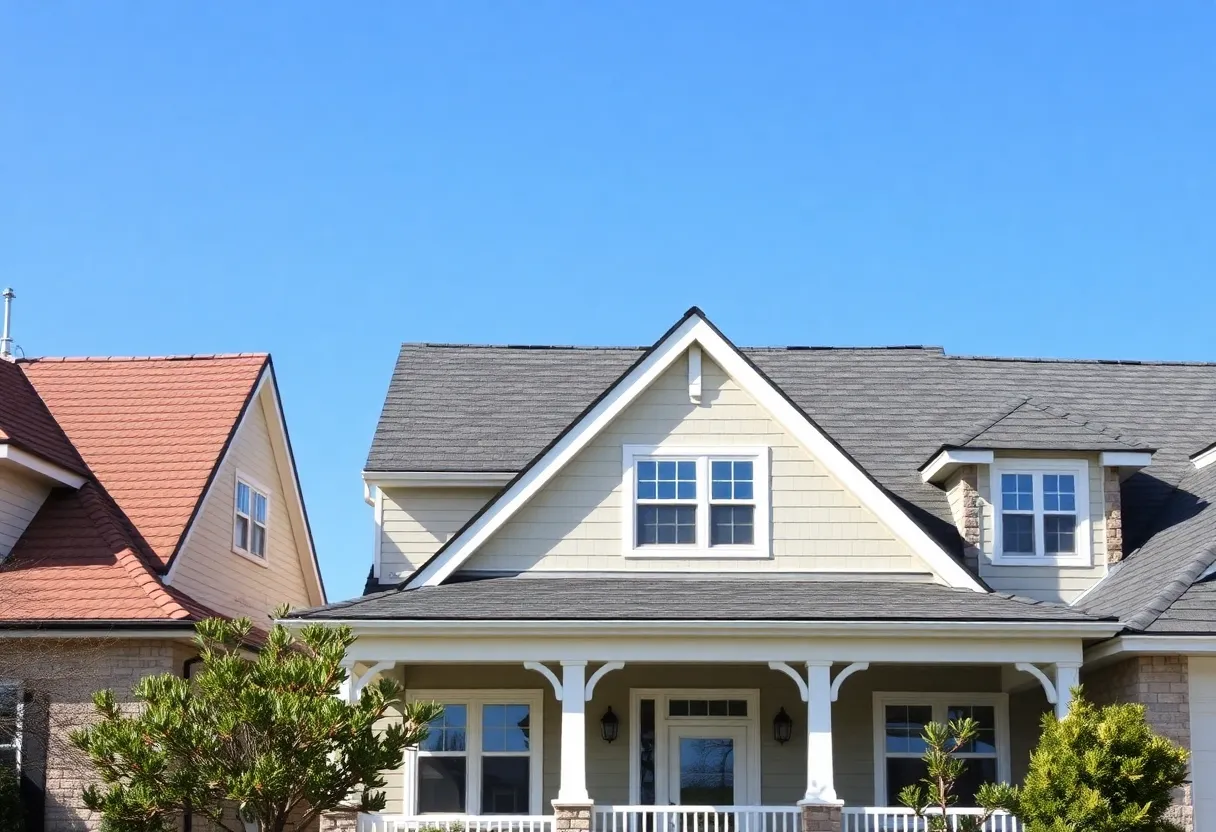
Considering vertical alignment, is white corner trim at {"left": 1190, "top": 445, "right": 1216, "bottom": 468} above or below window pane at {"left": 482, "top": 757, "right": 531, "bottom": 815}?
above

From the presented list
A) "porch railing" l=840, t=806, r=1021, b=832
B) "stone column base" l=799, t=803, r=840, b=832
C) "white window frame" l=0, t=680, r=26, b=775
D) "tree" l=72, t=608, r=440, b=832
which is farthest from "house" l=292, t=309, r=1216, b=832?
"white window frame" l=0, t=680, r=26, b=775

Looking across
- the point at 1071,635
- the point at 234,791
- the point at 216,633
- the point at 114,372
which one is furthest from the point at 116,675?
the point at 1071,635

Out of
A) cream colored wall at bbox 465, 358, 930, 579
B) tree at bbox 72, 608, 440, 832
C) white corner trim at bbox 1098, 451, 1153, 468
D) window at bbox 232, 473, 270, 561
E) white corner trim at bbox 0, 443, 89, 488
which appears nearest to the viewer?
tree at bbox 72, 608, 440, 832

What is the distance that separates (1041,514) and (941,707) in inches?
111

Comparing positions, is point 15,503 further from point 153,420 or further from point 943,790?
point 943,790

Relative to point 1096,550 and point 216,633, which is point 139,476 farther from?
point 1096,550

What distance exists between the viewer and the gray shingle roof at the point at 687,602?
1639cm

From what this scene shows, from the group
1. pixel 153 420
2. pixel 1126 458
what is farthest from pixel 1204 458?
pixel 153 420

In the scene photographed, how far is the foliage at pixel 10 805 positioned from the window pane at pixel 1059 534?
12752mm

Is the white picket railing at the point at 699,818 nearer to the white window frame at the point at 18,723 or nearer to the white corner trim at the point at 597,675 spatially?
the white corner trim at the point at 597,675

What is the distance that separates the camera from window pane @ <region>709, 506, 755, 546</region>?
1897 cm

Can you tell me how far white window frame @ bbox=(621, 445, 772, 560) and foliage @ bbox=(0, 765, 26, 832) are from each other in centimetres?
744

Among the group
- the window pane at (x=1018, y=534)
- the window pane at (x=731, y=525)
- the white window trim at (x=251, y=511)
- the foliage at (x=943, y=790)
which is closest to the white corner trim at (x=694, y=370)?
the window pane at (x=731, y=525)

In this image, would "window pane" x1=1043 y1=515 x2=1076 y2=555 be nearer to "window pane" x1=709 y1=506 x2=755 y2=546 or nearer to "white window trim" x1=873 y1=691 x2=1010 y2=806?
"white window trim" x1=873 y1=691 x2=1010 y2=806
